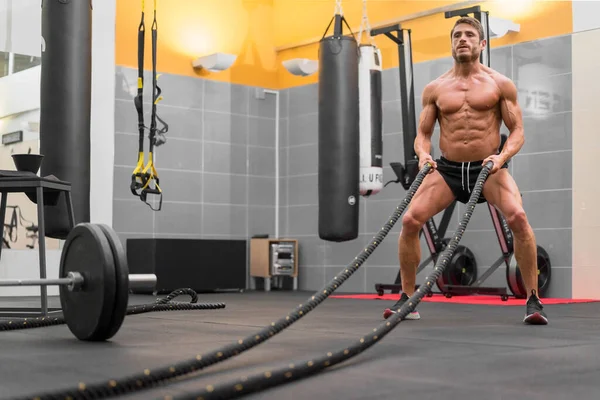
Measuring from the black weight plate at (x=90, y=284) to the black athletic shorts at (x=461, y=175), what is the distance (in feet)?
7.11

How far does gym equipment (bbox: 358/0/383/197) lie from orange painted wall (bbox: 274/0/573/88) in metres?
1.13

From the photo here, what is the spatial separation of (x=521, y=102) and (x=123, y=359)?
592 cm

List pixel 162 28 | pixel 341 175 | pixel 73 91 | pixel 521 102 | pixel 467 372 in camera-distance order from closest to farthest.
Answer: pixel 467 372, pixel 73 91, pixel 341 175, pixel 521 102, pixel 162 28

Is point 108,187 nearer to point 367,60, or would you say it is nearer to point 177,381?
point 367,60

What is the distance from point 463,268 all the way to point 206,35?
3802 mm

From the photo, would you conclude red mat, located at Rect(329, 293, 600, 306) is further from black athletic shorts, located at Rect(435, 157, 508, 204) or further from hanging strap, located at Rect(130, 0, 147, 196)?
hanging strap, located at Rect(130, 0, 147, 196)

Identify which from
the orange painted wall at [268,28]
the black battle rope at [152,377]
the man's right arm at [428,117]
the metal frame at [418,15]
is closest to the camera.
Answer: the black battle rope at [152,377]

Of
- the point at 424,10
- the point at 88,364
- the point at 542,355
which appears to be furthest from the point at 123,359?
the point at 424,10

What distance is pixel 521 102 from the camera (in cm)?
818

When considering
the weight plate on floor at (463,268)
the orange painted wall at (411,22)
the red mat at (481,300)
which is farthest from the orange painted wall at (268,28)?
the red mat at (481,300)

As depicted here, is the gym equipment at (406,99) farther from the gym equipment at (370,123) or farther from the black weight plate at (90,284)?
the black weight plate at (90,284)

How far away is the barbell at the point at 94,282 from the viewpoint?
3346 millimetres

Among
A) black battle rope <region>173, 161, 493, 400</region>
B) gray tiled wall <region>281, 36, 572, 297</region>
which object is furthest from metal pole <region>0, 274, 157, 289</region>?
gray tiled wall <region>281, 36, 572, 297</region>

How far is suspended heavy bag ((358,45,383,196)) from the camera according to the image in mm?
7910
